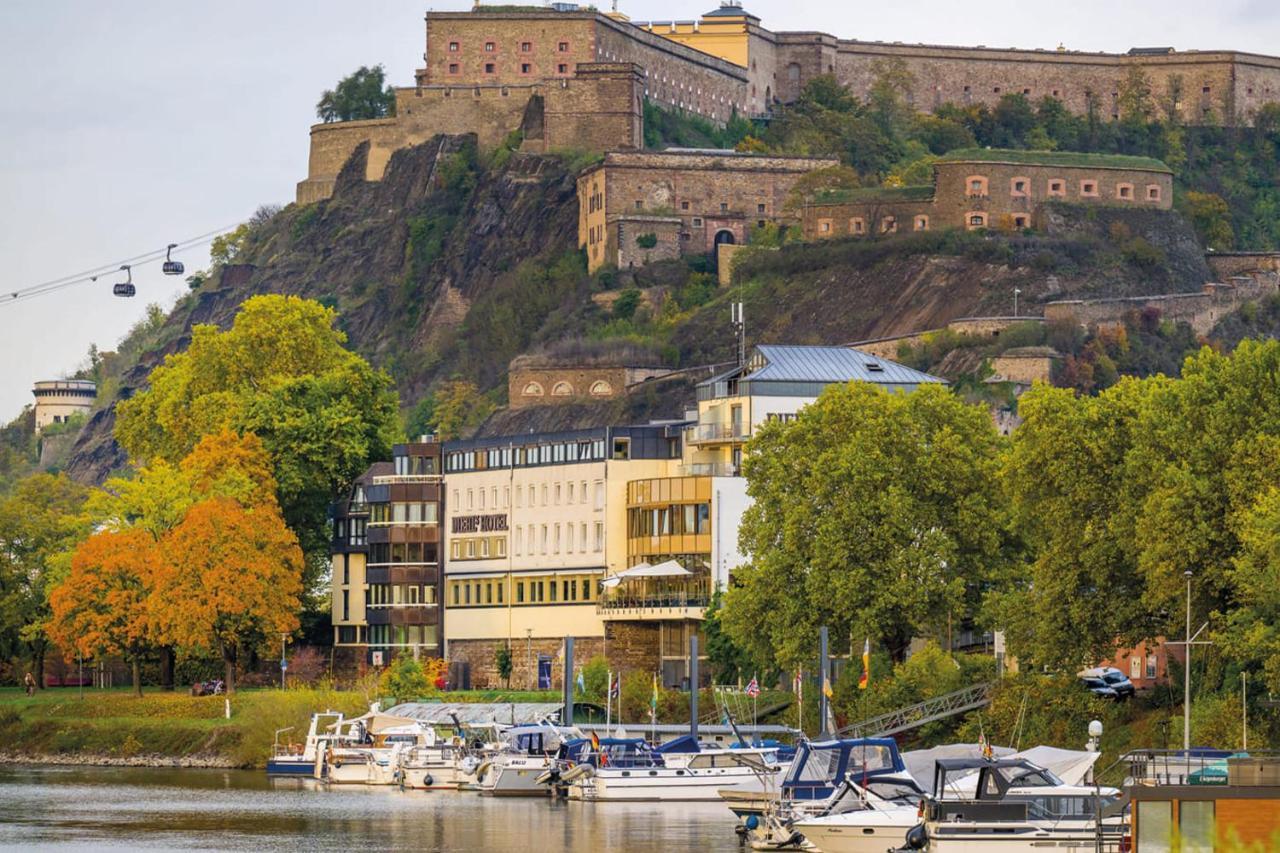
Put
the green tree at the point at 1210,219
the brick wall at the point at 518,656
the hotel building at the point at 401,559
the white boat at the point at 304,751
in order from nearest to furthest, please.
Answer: the white boat at the point at 304,751
the brick wall at the point at 518,656
the hotel building at the point at 401,559
the green tree at the point at 1210,219

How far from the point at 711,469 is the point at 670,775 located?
26.4 m

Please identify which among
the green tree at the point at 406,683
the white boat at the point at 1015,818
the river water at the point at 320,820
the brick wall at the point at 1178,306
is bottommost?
the river water at the point at 320,820

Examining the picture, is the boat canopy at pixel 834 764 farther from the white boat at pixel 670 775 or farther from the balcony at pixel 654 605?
the balcony at pixel 654 605

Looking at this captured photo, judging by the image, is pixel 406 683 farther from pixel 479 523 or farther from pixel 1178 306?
pixel 1178 306

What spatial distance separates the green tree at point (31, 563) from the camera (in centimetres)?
12562

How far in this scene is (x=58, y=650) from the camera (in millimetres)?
132750

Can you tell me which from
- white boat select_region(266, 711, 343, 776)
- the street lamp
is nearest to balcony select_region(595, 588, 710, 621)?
white boat select_region(266, 711, 343, 776)

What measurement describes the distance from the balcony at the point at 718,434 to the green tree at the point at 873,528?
48.4ft

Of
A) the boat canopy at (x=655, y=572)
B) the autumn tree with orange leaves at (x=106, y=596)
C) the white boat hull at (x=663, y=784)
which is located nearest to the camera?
the white boat hull at (x=663, y=784)

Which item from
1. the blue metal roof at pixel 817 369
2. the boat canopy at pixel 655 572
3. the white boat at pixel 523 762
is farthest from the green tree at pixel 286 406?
the white boat at pixel 523 762

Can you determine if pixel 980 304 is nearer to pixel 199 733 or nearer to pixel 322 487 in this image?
pixel 322 487

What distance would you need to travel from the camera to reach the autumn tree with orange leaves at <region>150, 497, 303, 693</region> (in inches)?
4560

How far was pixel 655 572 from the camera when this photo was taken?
367 feet

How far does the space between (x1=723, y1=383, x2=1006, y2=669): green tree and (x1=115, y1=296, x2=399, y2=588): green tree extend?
36095 millimetres
